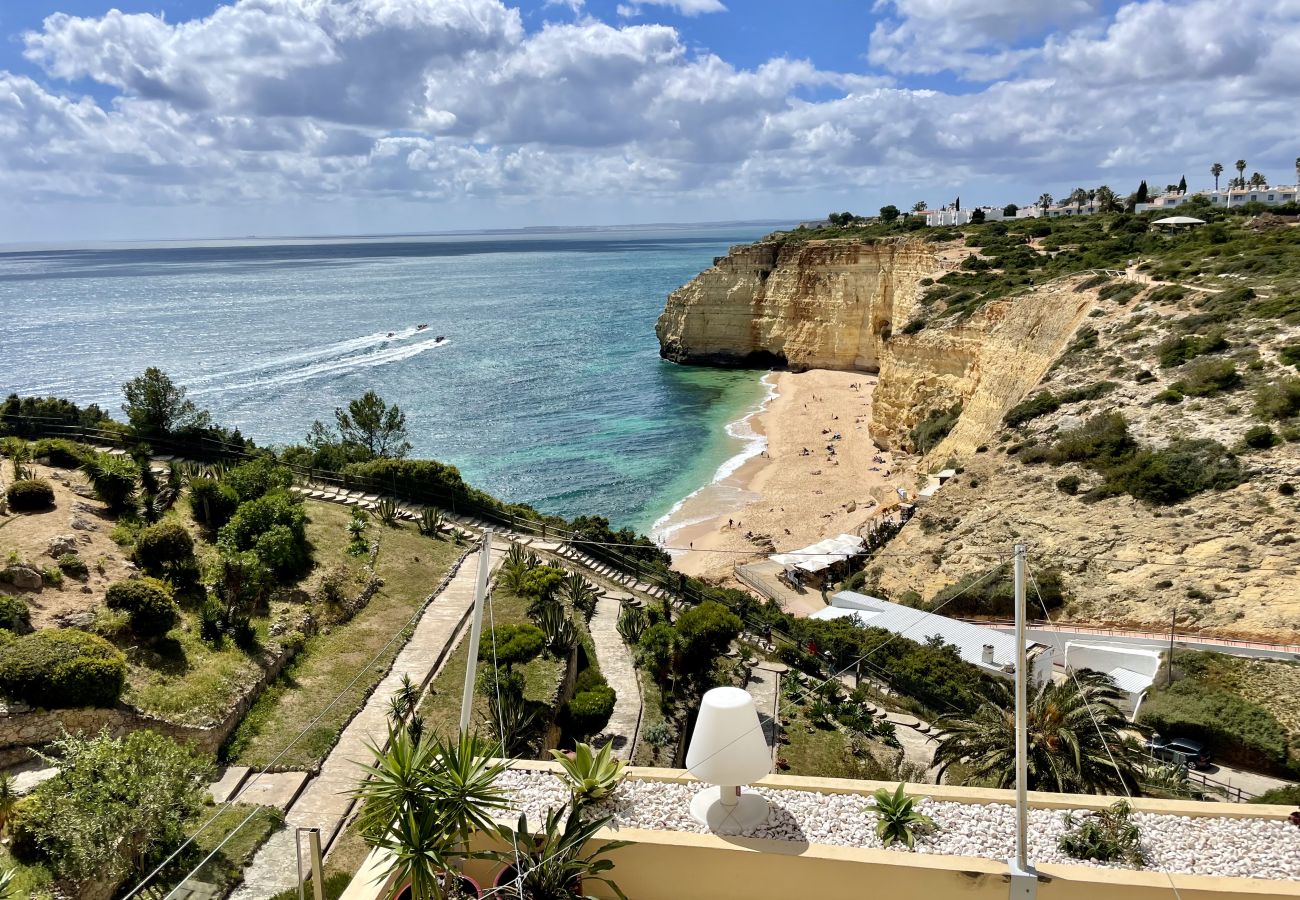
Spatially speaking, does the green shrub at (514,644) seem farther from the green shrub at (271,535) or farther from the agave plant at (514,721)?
the green shrub at (271,535)

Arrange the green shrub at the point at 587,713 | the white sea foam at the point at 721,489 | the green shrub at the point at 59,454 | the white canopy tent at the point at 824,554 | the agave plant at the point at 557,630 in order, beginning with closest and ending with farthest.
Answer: the green shrub at the point at 587,713 → the agave plant at the point at 557,630 → the green shrub at the point at 59,454 → the white canopy tent at the point at 824,554 → the white sea foam at the point at 721,489

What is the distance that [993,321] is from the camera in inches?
1918

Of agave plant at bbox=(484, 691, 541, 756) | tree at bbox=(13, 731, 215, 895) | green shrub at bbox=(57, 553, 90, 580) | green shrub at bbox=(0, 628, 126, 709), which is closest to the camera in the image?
tree at bbox=(13, 731, 215, 895)

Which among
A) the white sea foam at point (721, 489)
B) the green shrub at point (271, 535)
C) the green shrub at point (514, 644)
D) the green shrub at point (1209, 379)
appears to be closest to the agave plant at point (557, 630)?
the green shrub at point (514, 644)

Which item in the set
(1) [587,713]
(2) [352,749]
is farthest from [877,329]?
(2) [352,749]

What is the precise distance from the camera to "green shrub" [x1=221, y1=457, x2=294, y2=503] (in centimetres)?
2586

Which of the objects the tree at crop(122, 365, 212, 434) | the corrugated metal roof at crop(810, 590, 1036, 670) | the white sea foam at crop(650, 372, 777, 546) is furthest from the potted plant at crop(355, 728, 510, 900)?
the white sea foam at crop(650, 372, 777, 546)

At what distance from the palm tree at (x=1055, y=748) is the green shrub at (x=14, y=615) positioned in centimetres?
1914

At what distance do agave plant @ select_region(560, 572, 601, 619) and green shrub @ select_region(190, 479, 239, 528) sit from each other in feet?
35.0

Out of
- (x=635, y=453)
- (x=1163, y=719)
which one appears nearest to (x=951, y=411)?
(x=635, y=453)

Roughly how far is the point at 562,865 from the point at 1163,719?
17.3 m

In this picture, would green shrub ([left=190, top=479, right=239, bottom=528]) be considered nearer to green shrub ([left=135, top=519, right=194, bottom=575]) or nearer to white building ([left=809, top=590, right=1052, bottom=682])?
green shrub ([left=135, top=519, right=194, bottom=575])

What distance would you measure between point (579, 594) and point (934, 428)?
33.2 metres

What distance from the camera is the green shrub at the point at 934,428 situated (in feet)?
163
